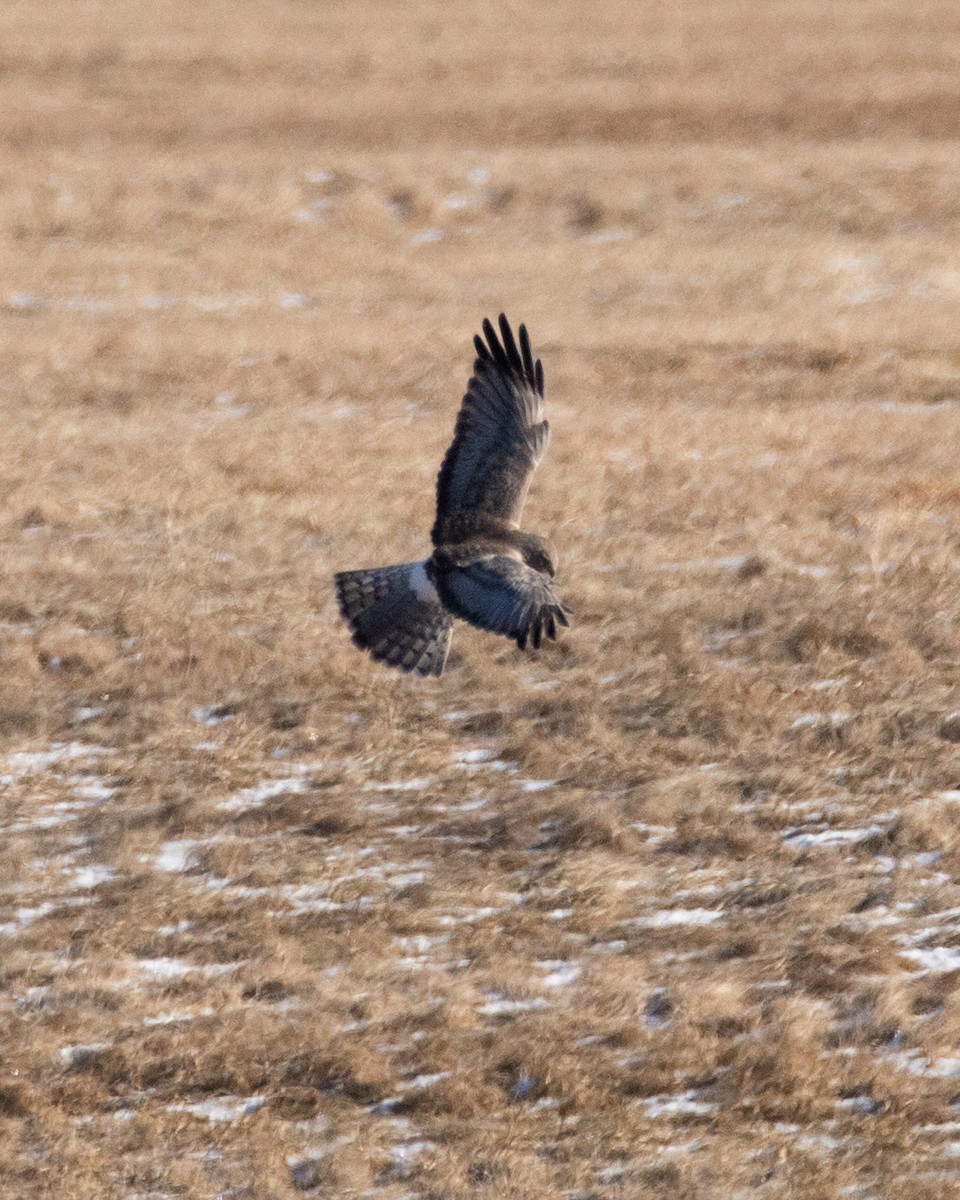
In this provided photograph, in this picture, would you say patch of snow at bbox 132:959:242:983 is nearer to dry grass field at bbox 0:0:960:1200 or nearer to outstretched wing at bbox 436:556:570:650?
dry grass field at bbox 0:0:960:1200

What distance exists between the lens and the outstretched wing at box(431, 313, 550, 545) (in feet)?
31.7

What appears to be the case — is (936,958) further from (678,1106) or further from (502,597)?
(502,597)

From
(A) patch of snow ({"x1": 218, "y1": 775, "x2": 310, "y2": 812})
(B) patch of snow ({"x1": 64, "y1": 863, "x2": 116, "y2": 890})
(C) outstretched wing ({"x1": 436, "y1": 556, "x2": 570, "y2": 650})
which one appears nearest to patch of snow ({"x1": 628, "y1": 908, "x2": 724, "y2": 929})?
(C) outstretched wing ({"x1": 436, "y1": 556, "x2": 570, "y2": 650})

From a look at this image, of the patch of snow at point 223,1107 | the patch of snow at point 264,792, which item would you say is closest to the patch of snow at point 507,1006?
the patch of snow at point 223,1107

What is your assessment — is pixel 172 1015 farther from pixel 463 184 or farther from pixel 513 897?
pixel 463 184

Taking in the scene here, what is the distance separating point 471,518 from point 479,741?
1.25 metres

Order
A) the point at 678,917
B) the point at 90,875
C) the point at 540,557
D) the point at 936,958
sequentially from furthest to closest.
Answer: the point at 540,557, the point at 90,875, the point at 678,917, the point at 936,958

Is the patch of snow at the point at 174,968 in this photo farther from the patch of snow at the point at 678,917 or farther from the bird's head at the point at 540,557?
the bird's head at the point at 540,557

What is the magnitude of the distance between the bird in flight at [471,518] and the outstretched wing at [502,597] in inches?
7.7

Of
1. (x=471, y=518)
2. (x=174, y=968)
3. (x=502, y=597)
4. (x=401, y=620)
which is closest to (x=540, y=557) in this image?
(x=471, y=518)

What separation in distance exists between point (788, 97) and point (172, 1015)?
22225mm

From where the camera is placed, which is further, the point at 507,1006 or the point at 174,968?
the point at 174,968

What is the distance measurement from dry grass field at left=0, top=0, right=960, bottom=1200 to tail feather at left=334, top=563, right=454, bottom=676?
0.64 meters

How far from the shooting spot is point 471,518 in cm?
962
